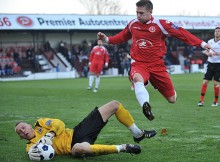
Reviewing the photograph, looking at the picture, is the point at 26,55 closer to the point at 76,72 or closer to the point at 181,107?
the point at 76,72

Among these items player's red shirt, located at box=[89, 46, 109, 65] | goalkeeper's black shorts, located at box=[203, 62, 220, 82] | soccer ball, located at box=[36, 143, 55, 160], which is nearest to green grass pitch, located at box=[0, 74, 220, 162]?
soccer ball, located at box=[36, 143, 55, 160]

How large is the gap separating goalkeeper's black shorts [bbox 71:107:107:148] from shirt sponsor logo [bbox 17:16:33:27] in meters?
35.3

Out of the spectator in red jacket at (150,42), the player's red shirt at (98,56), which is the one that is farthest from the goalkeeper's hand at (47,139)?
the player's red shirt at (98,56)

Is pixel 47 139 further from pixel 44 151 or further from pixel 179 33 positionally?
pixel 179 33

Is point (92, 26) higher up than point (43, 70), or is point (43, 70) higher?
point (92, 26)

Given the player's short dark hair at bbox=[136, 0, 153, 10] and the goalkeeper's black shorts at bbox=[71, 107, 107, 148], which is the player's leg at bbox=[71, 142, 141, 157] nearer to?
the goalkeeper's black shorts at bbox=[71, 107, 107, 148]

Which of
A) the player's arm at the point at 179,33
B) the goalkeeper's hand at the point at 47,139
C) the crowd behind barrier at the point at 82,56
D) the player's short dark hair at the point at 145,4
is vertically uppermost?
the player's short dark hair at the point at 145,4

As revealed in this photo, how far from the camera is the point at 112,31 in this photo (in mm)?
50188

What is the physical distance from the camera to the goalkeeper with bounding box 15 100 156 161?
669 cm

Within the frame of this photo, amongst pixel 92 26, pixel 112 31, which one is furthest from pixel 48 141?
pixel 112 31

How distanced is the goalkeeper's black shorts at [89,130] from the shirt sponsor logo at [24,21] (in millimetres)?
35343

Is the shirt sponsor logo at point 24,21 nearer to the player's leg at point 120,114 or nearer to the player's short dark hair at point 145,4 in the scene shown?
the player's short dark hair at point 145,4

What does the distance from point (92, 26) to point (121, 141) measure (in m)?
38.0

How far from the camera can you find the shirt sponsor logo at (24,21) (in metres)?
41.5
